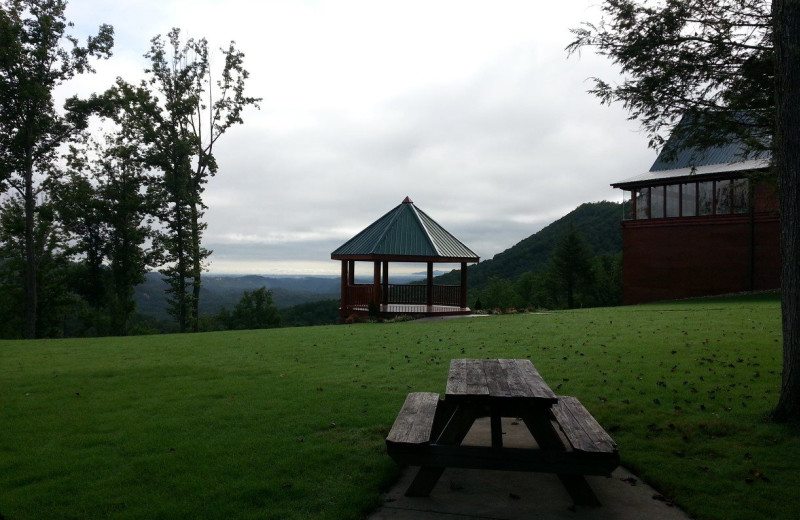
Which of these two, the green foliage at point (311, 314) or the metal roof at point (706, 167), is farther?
the green foliage at point (311, 314)

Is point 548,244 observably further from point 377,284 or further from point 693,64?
point 693,64

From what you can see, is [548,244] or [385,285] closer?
[385,285]

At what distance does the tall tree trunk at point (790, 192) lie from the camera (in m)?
5.57

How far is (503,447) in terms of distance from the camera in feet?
13.1

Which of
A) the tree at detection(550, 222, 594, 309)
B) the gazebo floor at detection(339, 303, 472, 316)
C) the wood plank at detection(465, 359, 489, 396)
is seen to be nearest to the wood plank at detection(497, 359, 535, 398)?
the wood plank at detection(465, 359, 489, 396)

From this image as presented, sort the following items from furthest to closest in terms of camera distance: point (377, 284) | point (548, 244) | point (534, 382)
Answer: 1. point (548, 244)
2. point (377, 284)
3. point (534, 382)

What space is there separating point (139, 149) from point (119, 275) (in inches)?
312

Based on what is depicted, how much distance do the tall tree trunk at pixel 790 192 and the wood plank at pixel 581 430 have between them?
8.83ft

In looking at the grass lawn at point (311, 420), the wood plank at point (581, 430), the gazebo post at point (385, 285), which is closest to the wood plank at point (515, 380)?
the wood plank at point (581, 430)

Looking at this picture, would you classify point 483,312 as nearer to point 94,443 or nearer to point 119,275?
point 94,443

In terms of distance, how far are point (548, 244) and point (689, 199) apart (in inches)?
2352

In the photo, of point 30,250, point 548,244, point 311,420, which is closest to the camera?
point 311,420

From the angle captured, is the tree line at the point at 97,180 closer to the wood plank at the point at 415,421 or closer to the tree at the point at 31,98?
the tree at the point at 31,98

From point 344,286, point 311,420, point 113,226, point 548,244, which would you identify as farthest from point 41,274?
point 548,244
